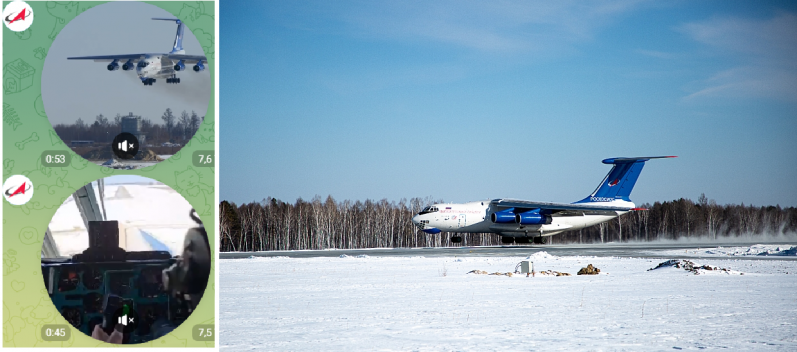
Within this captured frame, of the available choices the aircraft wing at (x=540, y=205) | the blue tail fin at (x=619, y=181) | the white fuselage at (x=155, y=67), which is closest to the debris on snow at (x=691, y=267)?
the white fuselage at (x=155, y=67)

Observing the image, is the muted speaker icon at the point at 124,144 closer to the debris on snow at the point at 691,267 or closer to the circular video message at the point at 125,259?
the circular video message at the point at 125,259

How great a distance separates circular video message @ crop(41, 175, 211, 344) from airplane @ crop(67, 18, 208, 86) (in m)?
0.81

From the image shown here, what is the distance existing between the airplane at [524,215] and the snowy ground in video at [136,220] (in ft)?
125

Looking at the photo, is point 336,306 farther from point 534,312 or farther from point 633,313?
point 633,313

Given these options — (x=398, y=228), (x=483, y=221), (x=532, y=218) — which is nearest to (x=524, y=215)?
(x=532, y=218)

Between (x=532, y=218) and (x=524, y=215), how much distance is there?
2.16ft

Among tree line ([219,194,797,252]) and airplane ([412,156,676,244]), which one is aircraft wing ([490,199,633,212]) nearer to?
airplane ([412,156,676,244])

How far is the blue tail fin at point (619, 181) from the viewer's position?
49.5 metres

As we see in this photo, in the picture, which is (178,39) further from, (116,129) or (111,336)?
(111,336)

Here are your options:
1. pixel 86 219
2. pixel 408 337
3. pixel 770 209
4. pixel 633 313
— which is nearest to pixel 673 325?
pixel 633 313

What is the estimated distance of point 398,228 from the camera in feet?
246

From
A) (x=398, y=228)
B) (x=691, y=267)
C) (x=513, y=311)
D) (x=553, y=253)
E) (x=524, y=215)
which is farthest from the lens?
(x=398, y=228)

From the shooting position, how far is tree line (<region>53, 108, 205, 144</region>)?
4910mm

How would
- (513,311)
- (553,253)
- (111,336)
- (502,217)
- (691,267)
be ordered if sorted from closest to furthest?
(111,336) < (513,311) < (691,267) < (553,253) < (502,217)
